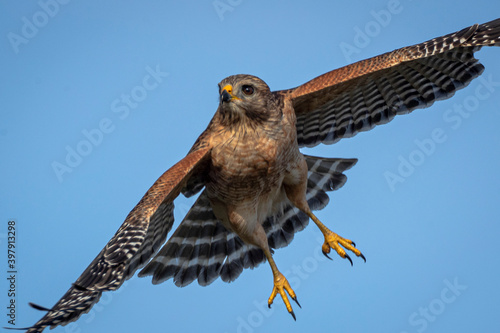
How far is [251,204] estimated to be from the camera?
39.7ft

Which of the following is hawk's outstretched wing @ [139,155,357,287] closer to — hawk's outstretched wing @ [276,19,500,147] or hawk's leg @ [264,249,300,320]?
hawk's outstretched wing @ [276,19,500,147]

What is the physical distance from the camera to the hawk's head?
11.2 m

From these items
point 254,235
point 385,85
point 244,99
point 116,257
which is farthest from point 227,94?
point 385,85

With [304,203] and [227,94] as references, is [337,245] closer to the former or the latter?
[304,203]

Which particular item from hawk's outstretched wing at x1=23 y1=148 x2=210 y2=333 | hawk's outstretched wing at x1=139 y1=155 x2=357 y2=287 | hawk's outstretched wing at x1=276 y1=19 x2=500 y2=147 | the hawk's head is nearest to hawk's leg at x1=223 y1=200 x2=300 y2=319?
hawk's outstretched wing at x1=139 y1=155 x2=357 y2=287

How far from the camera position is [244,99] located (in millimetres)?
11234

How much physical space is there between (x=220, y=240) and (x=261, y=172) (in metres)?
2.09

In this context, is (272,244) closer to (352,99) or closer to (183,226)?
(183,226)

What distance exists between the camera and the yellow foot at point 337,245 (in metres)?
12.0

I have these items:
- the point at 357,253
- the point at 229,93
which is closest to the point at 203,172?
the point at 229,93

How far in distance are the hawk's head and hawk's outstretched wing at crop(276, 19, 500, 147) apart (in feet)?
2.69

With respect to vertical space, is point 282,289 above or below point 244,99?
below

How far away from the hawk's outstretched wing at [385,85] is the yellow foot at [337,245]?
5.29 ft

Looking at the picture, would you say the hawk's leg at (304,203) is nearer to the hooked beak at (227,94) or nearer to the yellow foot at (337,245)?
the yellow foot at (337,245)
